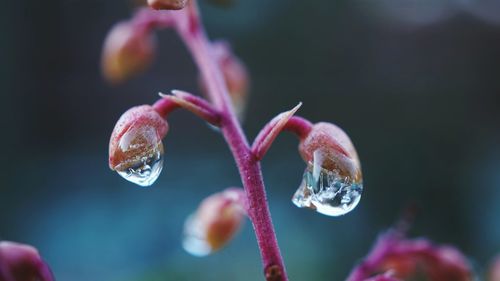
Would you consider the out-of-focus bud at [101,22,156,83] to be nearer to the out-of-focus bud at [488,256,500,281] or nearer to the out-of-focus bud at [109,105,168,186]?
the out-of-focus bud at [109,105,168,186]

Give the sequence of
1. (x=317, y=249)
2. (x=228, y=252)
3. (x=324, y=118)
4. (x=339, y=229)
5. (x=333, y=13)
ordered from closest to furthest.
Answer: (x=228, y=252), (x=317, y=249), (x=339, y=229), (x=324, y=118), (x=333, y=13)

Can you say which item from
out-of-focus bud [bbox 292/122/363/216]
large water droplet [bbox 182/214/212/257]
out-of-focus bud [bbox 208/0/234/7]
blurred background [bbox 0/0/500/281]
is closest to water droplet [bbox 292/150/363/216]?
out-of-focus bud [bbox 292/122/363/216]

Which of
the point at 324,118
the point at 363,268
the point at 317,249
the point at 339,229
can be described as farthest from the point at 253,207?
the point at 324,118

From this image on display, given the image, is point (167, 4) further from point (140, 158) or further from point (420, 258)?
point (420, 258)

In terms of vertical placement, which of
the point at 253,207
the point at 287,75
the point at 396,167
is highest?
the point at 287,75

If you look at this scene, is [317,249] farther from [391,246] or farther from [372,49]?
[391,246]
